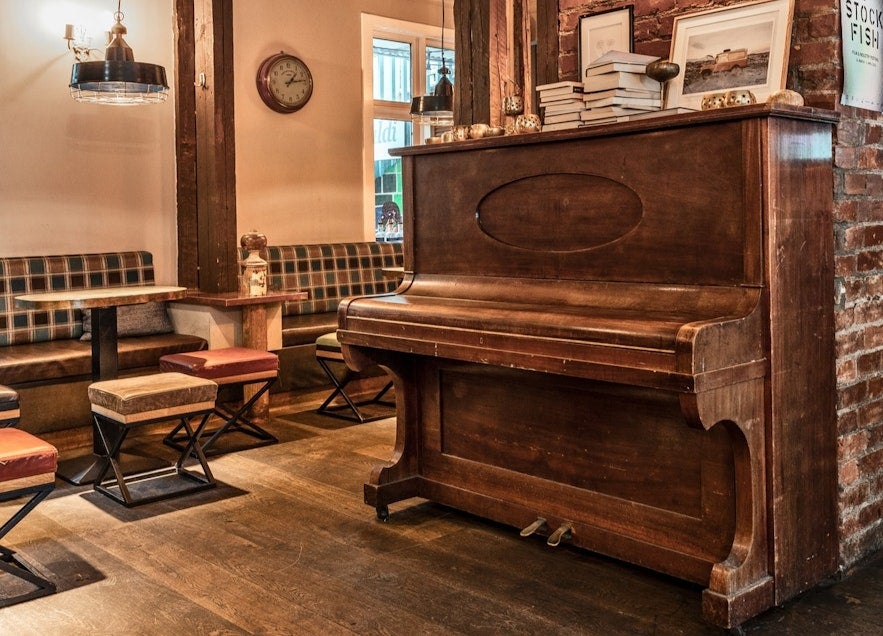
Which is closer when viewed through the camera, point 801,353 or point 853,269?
point 801,353

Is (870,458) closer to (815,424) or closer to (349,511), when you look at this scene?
(815,424)

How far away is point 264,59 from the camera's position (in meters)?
6.60

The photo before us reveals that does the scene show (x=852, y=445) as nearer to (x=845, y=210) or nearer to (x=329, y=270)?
(x=845, y=210)

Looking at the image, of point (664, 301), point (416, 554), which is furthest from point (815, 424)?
point (416, 554)

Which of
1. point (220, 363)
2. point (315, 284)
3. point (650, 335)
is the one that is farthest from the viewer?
point (315, 284)

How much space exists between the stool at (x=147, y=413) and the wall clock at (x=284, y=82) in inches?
113

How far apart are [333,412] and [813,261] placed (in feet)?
11.7

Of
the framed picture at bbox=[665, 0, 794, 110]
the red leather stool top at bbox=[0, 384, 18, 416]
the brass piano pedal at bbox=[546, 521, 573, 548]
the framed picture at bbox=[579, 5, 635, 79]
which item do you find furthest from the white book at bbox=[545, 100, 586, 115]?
the red leather stool top at bbox=[0, 384, 18, 416]

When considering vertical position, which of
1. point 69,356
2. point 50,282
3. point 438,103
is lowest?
point 69,356

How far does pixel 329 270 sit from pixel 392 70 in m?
1.99

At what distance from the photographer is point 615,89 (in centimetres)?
301

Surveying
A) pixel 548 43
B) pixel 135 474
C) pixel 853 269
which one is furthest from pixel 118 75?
pixel 853 269

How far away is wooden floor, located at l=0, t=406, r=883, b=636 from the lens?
8.89ft

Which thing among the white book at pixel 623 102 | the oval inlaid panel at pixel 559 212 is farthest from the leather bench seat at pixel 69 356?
the white book at pixel 623 102
